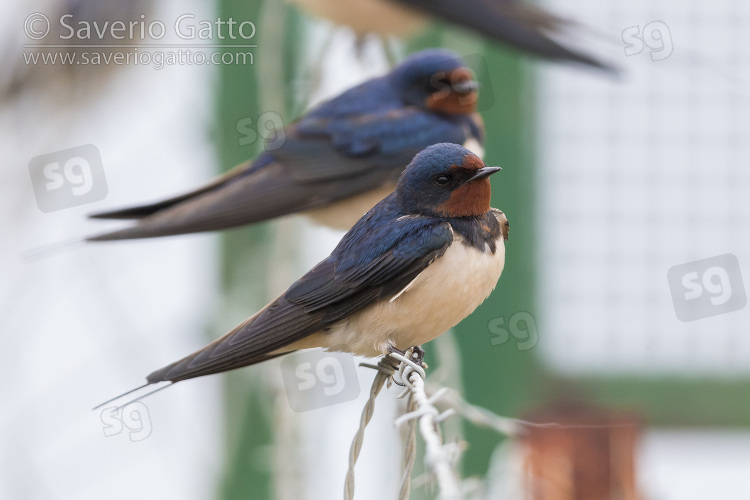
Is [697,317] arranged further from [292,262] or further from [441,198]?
[441,198]

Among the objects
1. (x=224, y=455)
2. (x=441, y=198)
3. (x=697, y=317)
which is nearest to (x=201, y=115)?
(x=224, y=455)

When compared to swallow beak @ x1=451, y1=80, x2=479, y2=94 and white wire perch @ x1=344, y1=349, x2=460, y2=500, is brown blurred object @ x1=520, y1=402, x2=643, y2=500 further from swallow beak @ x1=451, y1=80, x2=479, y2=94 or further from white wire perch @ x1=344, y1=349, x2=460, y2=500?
swallow beak @ x1=451, y1=80, x2=479, y2=94

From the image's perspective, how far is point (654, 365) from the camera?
262 centimetres

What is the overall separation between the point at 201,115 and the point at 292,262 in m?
0.34

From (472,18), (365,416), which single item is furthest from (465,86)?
(365,416)

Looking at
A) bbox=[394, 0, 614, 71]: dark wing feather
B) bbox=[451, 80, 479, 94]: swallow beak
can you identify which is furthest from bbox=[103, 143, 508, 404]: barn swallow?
bbox=[394, 0, 614, 71]: dark wing feather

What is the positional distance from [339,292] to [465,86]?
88 centimetres

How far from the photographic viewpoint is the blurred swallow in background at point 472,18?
2523 millimetres

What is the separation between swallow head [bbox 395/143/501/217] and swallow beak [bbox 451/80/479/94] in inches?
28.8

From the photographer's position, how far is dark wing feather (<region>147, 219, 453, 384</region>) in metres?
1.44

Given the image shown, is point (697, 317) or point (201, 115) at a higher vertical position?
point (201, 115)

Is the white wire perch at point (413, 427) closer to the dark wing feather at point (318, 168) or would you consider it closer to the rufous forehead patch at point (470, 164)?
the rufous forehead patch at point (470, 164)

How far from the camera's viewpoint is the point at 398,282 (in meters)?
1.45

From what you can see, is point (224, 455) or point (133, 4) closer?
point (224, 455)
